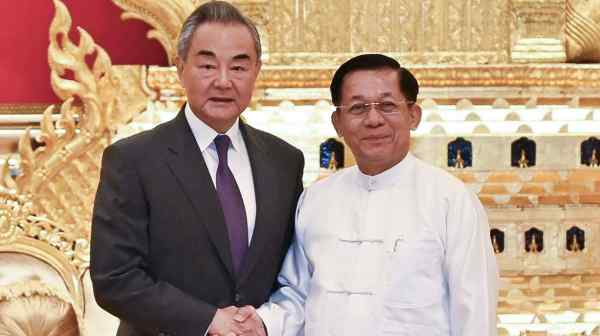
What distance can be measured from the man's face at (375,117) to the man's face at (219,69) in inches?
7.8

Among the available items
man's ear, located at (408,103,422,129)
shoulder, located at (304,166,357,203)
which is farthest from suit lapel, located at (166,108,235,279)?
man's ear, located at (408,103,422,129)

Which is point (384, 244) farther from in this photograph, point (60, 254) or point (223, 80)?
point (60, 254)

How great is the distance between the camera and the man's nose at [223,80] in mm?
1674

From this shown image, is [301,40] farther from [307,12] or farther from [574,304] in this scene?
[574,304]

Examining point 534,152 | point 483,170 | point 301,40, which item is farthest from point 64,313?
point 534,152

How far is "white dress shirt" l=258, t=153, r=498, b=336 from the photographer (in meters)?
1.65

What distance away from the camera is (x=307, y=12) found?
3137 millimetres

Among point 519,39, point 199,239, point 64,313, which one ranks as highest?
point 519,39

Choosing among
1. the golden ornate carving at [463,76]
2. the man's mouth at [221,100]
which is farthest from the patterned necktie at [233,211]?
the golden ornate carving at [463,76]

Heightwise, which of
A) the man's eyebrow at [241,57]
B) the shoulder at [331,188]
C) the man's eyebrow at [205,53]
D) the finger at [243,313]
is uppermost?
the man's eyebrow at [205,53]

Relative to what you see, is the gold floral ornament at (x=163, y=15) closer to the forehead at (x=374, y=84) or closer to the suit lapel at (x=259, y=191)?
the suit lapel at (x=259, y=191)

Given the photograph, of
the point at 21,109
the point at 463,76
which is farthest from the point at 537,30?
the point at 21,109

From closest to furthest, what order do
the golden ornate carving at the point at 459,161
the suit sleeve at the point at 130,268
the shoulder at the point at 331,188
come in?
the suit sleeve at the point at 130,268
the shoulder at the point at 331,188
the golden ornate carving at the point at 459,161

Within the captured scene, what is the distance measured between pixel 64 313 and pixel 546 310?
1.57 metres
